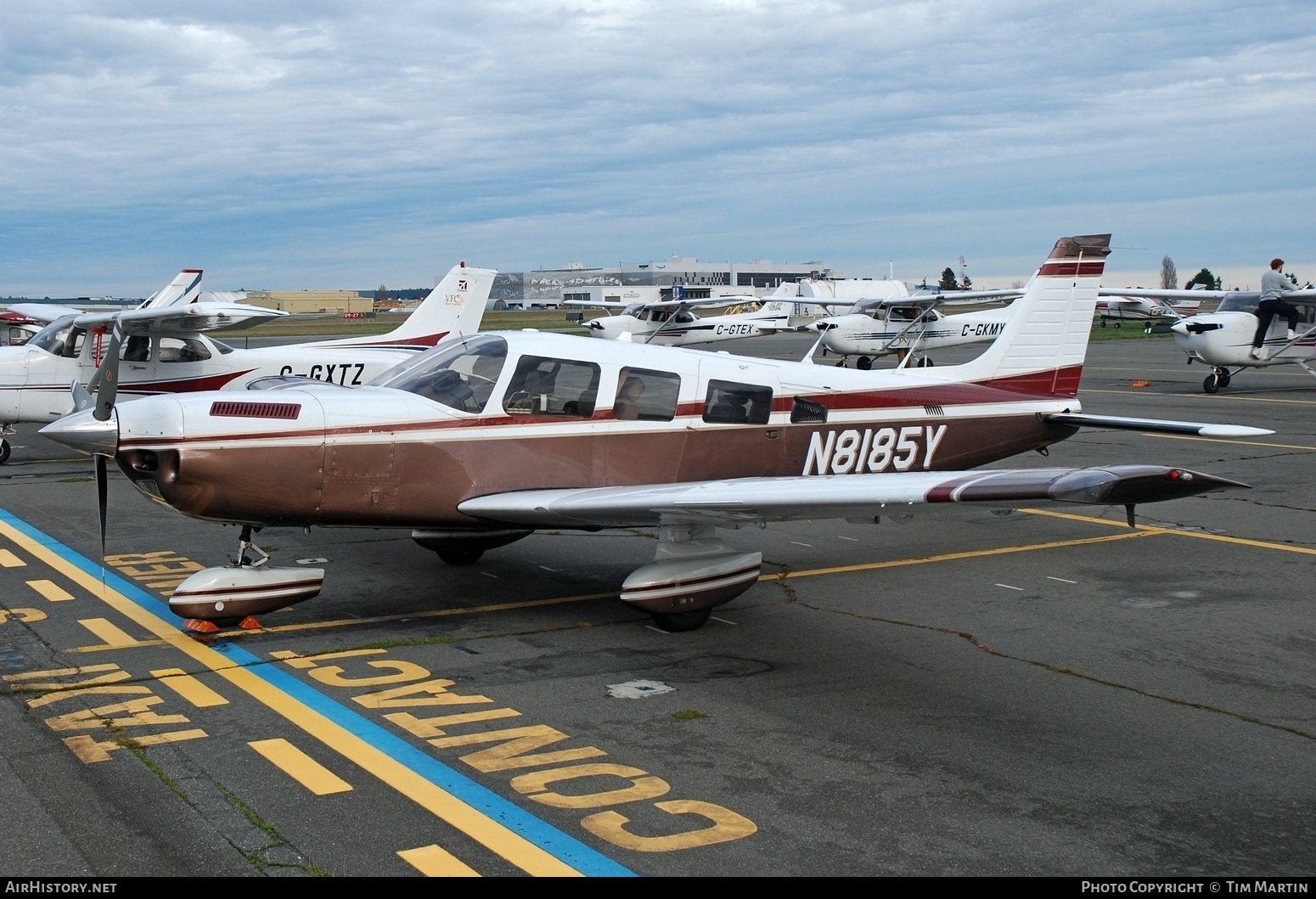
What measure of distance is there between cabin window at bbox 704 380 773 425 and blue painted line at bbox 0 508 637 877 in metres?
3.78

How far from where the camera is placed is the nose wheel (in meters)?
25.3

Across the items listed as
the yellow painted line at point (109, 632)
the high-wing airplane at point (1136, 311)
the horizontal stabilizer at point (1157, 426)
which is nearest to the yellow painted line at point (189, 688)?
the yellow painted line at point (109, 632)

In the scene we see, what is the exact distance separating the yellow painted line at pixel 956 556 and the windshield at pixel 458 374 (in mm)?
2898

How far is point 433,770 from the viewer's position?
17.2 ft

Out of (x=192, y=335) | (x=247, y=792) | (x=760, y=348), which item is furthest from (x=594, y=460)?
(x=760, y=348)

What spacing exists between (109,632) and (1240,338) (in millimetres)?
24308

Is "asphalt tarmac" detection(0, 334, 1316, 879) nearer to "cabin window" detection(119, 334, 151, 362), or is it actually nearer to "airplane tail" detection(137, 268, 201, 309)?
"cabin window" detection(119, 334, 151, 362)

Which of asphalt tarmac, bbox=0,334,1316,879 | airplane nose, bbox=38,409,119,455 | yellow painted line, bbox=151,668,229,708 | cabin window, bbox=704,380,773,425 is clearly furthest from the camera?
cabin window, bbox=704,380,773,425

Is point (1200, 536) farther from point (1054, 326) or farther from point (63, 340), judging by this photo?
point (63, 340)

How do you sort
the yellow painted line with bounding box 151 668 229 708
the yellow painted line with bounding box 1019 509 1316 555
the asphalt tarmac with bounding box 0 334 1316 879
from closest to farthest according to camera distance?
the asphalt tarmac with bounding box 0 334 1316 879 → the yellow painted line with bounding box 151 668 229 708 → the yellow painted line with bounding box 1019 509 1316 555

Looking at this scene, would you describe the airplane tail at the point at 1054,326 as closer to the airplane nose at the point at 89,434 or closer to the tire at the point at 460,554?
the tire at the point at 460,554

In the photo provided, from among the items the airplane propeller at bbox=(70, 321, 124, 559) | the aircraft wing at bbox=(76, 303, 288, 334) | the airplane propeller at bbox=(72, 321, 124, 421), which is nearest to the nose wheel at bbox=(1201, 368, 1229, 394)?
the aircraft wing at bbox=(76, 303, 288, 334)

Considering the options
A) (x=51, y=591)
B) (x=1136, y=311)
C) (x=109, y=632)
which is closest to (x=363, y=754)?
(x=109, y=632)

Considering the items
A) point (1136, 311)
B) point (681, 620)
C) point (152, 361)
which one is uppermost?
point (1136, 311)
